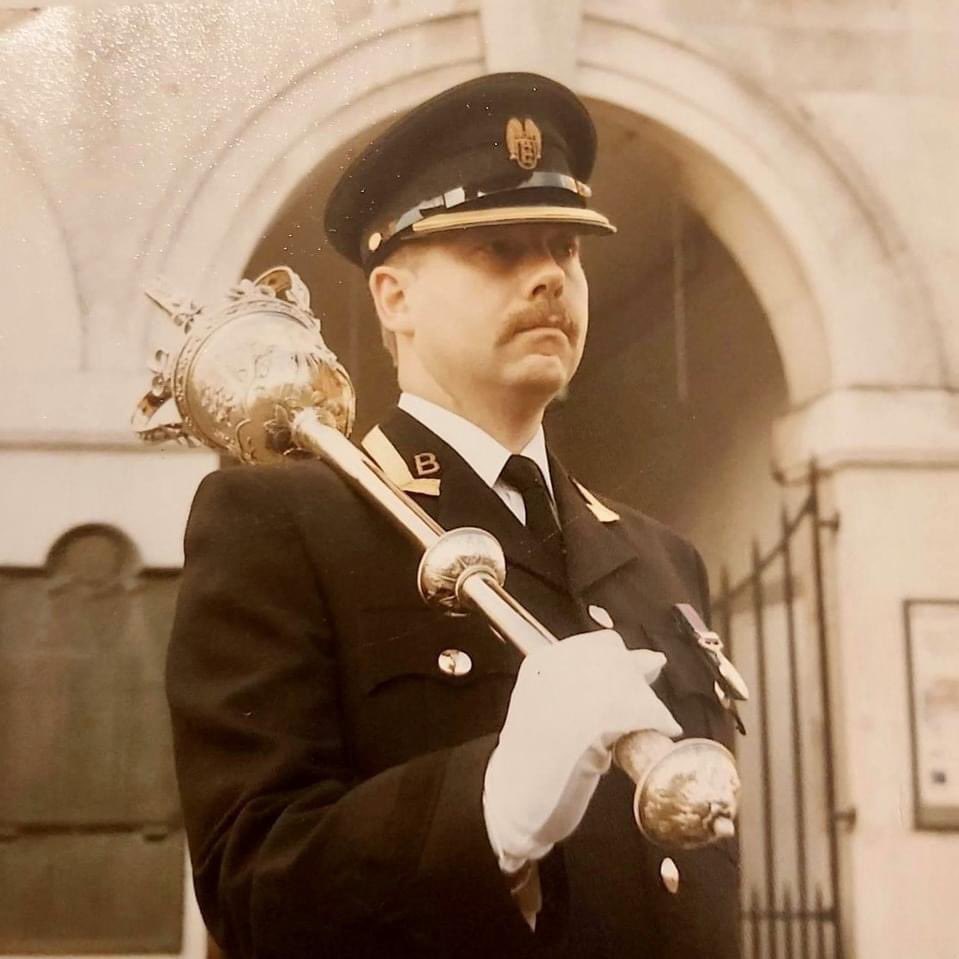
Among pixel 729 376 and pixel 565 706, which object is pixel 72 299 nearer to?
pixel 729 376

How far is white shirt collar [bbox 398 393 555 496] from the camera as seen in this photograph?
100 centimetres

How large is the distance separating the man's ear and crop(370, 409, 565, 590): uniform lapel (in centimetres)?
10

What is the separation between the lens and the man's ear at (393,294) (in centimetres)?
104

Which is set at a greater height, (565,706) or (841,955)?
(565,706)

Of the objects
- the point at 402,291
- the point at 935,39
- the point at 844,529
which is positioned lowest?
the point at 844,529

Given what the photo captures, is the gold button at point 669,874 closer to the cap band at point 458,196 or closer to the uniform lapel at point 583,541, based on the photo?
the uniform lapel at point 583,541

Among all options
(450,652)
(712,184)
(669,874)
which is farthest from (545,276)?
(712,184)

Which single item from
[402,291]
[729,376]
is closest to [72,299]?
→ [402,291]

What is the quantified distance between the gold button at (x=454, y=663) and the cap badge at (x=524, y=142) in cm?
38

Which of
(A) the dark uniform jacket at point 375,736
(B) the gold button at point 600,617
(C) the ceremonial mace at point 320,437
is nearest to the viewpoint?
(C) the ceremonial mace at point 320,437

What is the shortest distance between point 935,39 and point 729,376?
424 mm

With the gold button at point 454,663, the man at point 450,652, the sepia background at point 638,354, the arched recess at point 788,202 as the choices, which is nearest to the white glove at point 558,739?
the man at point 450,652

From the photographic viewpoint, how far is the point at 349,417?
1074 millimetres

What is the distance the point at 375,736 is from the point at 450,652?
0.07 metres
